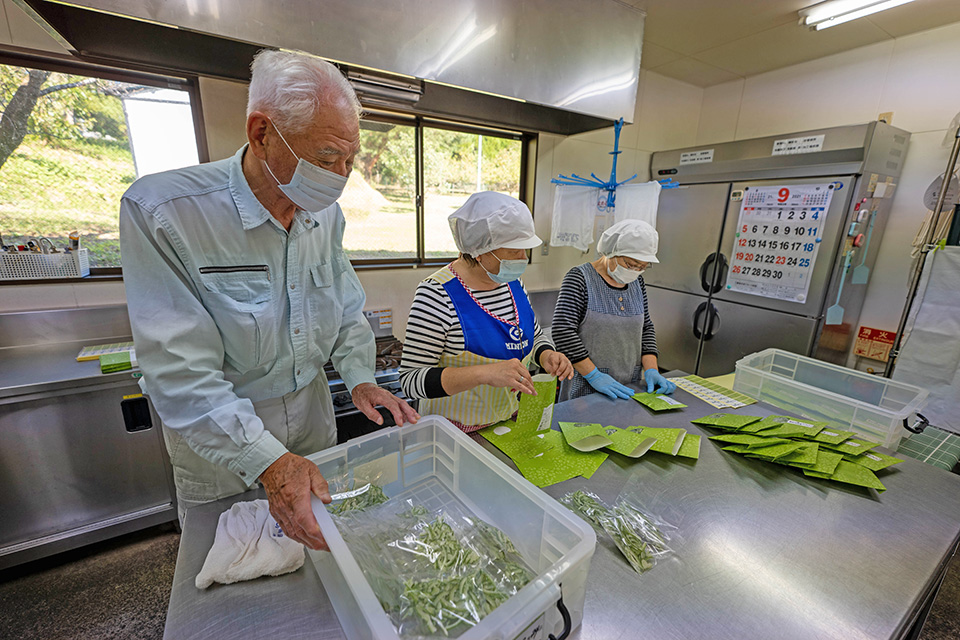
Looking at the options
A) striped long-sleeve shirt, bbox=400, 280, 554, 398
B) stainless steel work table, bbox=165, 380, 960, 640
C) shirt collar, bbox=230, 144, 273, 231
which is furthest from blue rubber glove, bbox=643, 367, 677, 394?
shirt collar, bbox=230, 144, 273, 231

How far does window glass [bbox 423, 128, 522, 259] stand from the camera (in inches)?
105

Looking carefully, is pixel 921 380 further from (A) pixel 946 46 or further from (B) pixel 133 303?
(B) pixel 133 303

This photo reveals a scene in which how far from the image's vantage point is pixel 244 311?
0.83 metres

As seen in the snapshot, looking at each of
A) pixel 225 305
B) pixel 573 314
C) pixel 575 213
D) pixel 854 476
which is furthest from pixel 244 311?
pixel 575 213

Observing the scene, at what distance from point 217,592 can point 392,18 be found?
178 cm

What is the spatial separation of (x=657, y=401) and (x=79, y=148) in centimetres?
273

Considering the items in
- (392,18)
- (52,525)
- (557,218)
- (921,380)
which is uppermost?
(392,18)

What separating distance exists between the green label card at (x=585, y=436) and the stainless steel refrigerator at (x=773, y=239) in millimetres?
2227

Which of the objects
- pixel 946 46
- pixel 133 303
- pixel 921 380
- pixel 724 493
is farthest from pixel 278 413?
pixel 946 46

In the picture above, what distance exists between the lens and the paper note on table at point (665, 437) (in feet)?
3.56

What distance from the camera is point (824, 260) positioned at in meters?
2.38

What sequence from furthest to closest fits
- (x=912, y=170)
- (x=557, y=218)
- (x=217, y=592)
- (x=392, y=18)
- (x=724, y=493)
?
(x=557, y=218)
(x=912, y=170)
(x=392, y=18)
(x=724, y=493)
(x=217, y=592)

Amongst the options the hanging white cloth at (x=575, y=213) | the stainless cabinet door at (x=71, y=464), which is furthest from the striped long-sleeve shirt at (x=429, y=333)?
the hanging white cloth at (x=575, y=213)

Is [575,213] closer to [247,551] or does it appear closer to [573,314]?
[573,314]
